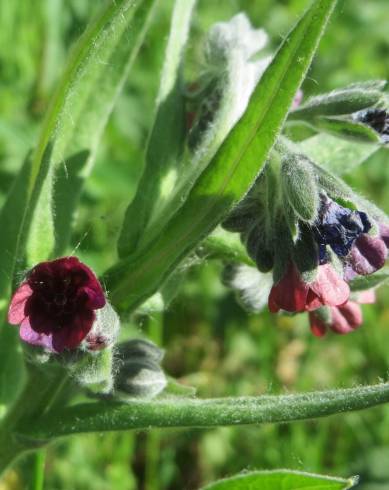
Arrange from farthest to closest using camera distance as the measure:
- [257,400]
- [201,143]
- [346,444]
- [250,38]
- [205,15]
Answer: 1. [205,15]
2. [346,444]
3. [250,38]
4. [201,143]
5. [257,400]

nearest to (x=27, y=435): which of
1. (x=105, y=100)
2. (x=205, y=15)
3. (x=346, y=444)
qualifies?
(x=105, y=100)

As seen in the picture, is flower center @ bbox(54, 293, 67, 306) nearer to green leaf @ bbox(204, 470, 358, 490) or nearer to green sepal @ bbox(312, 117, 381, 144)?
green leaf @ bbox(204, 470, 358, 490)

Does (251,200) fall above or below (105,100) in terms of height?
above

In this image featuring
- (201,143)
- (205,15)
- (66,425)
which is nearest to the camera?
(66,425)

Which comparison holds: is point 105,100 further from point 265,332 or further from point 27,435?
point 265,332

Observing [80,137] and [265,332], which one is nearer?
[80,137]

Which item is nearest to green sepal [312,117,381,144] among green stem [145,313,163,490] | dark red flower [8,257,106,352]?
dark red flower [8,257,106,352]
